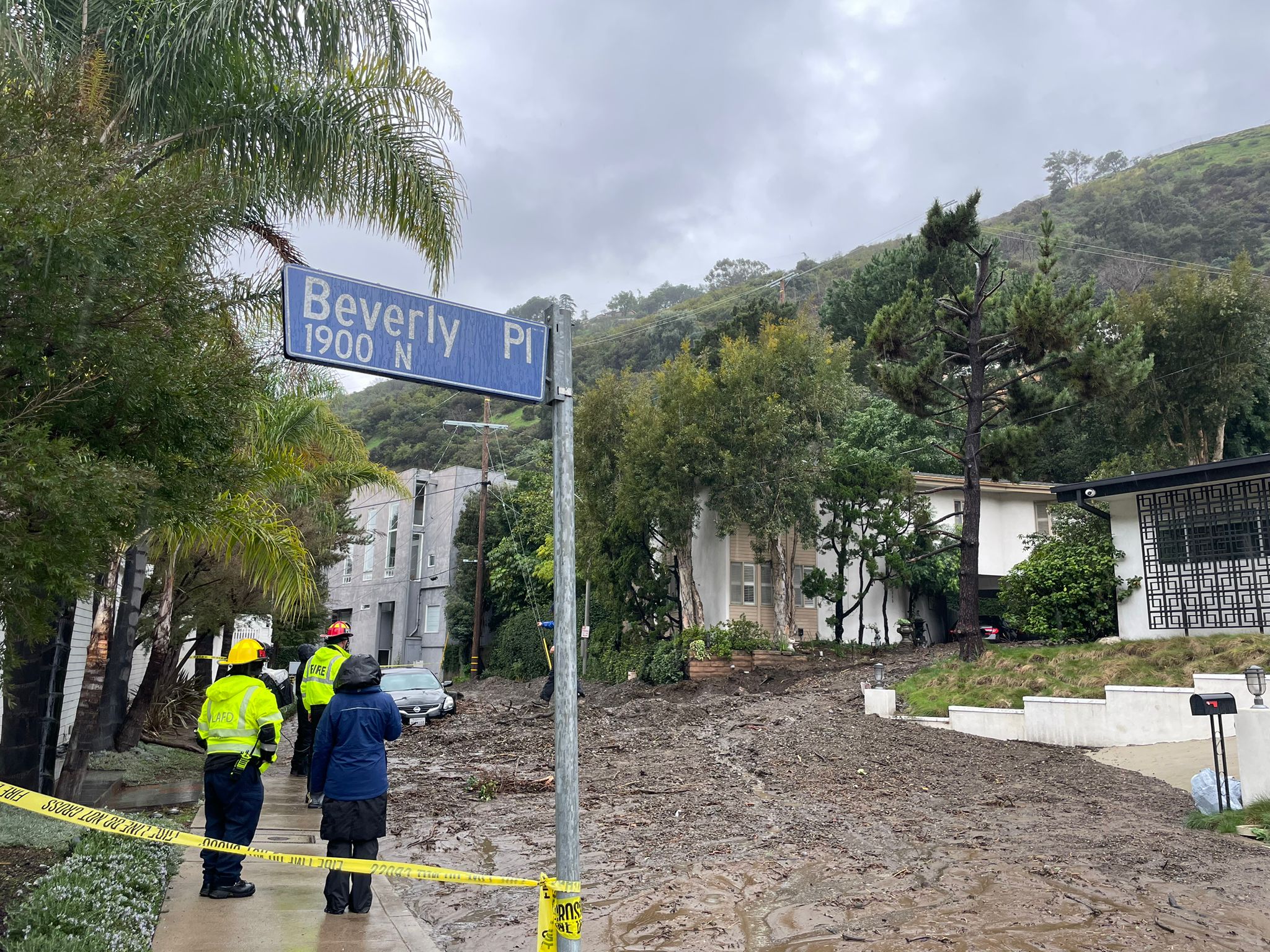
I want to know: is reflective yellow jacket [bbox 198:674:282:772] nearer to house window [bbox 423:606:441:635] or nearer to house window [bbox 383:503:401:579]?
house window [bbox 423:606:441:635]

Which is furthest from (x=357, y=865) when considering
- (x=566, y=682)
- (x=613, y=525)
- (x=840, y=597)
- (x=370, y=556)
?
(x=370, y=556)

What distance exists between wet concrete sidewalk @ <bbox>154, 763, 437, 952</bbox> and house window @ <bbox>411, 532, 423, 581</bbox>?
39.6 m

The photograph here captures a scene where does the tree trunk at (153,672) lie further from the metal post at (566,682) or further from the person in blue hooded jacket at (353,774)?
the metal post at (566,682)

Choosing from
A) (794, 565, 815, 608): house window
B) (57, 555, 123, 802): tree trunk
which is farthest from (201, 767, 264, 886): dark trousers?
(794, 565, 815, 608): house window

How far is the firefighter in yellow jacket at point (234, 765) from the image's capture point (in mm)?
6586

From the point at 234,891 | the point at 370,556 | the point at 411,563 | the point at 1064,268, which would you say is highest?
the point at 1064,268

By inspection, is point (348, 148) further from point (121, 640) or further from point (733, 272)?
point (733, 272)

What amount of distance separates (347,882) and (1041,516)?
1097 inches

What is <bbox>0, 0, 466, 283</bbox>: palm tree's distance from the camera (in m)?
8.59

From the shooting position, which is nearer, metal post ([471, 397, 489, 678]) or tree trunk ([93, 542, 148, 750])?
tree trunk ([93, 542, 148, 750])

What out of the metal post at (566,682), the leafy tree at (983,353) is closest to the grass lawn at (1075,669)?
the leafy tree at (983,353)

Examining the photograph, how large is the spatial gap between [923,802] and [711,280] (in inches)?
4211

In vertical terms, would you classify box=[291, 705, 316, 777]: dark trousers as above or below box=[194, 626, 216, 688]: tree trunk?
below

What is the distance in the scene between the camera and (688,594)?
1102 inches
